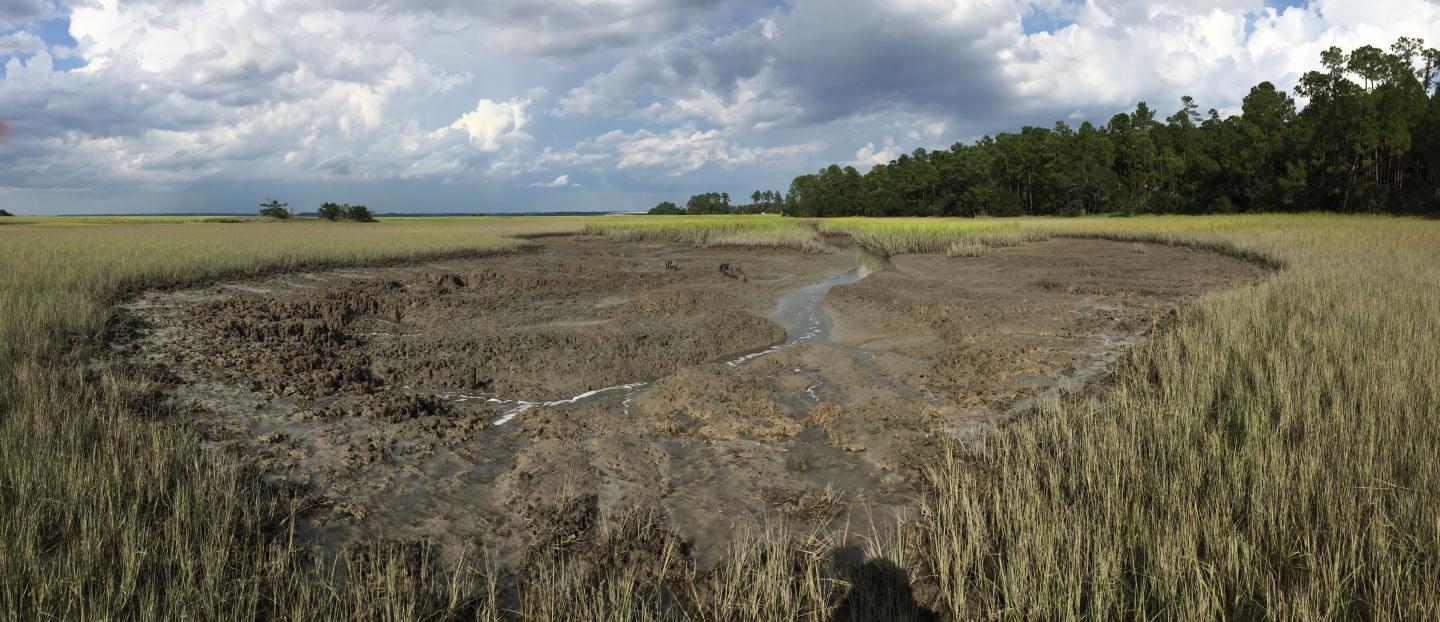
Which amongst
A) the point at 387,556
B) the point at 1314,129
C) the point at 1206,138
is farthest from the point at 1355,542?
the point at 1206,138

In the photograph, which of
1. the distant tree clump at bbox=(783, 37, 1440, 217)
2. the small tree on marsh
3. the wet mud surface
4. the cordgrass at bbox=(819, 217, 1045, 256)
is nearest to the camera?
the wet mud surface

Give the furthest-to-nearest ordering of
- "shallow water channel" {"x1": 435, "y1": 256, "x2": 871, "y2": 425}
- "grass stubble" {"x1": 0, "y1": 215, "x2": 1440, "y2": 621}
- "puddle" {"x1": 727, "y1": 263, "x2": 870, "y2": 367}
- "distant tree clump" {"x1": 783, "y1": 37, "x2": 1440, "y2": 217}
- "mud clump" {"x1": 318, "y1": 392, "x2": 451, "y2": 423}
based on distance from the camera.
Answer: "distant tree clump" {"x1": 783, "y1": 37, "x2": 1440, "y2": 217}
"puddle" {"x1": 727, "y1": 263, "x2": 870, "y2": 367}
"shallow water channel" {"x1": 435, "y1": 256, "x2": 871, "y2": 425}
"mud clump" {"x1": 318, "y1": 392, "x2": 451, "y2": 423}
"grass stubble" {"x1": 0, "y1": 215, "x2": 1440, "y2": 621}

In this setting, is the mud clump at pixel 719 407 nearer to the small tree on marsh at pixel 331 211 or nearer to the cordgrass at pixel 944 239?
the cordgrass at pixel 944 239

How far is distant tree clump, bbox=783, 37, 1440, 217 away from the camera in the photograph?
132 ft

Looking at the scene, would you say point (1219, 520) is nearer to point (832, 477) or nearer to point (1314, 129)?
point (832, 477)

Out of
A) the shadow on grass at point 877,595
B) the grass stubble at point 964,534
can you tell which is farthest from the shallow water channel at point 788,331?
the shadow on grass at point 877,595

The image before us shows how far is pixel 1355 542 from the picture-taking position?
3.18 meters

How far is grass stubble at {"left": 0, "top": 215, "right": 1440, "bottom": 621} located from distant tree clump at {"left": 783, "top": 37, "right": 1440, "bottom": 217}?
4329 centimetres

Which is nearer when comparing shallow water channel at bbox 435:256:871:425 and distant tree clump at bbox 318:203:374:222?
shallow water channel at bbox 435:256:871:425

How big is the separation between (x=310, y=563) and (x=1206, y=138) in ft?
233

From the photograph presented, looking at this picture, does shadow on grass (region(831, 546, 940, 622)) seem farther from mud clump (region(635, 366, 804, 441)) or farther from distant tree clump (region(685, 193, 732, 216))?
distant tree clump (region(685, 193, 732, 216))

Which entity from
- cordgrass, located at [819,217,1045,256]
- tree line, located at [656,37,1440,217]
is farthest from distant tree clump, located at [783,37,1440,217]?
cordgrass, located at [819,217,1045,256]

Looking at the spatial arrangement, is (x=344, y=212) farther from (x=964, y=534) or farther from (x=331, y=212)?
(x=964, y=534)

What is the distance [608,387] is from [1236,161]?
59.4m
